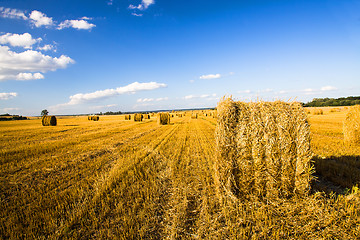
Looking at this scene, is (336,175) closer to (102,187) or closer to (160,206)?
(160,206)

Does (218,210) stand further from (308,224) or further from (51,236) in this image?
(51,236)

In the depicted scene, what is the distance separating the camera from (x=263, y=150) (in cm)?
434

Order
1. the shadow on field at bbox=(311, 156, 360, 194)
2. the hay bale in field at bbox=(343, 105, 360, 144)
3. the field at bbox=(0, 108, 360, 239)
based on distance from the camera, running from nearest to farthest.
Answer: the field at bbox=(0, 108, 360, 239) → the shadow on field at bbox=(311, 156, 360, 194) → the hay bale in field at bbox=(343, 105, 360, 144)

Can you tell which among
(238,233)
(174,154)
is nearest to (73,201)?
(238,233)

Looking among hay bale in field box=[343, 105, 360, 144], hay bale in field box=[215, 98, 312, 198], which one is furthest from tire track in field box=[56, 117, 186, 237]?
hay bale in field box=[343, 105, 360, 144]

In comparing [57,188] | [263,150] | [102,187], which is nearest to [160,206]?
[102,187]

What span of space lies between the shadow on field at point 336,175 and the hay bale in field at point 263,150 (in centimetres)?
52

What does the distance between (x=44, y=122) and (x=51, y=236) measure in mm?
33198

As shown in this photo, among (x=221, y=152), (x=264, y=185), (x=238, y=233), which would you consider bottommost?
(x=238, y=233)

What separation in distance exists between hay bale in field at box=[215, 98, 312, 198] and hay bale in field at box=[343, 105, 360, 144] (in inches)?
294

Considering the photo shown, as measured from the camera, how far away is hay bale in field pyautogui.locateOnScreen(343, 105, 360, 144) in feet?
28.6

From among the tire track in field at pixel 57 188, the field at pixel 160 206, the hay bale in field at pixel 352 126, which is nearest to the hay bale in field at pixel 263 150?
the field at pixel 160 206

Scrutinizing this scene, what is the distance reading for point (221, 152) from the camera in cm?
454

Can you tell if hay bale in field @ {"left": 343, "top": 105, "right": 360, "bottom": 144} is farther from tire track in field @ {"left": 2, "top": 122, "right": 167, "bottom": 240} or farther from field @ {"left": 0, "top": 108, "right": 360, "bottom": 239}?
tire track in field @ {"left": 2, "top": 122, "right": 167, "bottom": 240}
